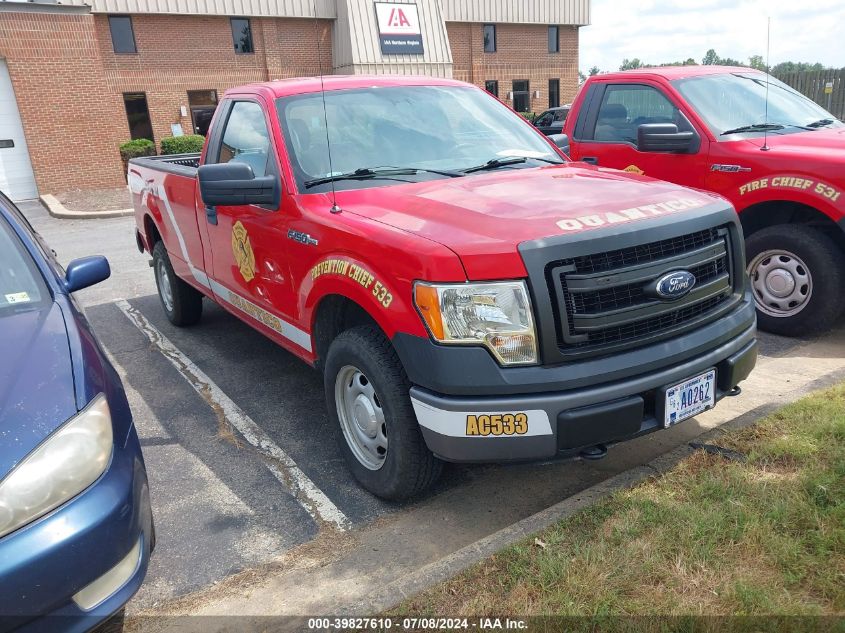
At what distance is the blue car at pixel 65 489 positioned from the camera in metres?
2.07

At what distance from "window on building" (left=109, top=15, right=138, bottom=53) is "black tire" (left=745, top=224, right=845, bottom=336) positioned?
21120 millimetres

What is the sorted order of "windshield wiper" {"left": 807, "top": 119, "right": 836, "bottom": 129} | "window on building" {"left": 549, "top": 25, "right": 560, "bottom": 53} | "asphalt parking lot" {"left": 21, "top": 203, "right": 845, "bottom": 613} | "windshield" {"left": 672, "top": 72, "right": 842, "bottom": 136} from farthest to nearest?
"window on building" {"left": 549, "top": 25, "right": 560, "bottom": 53}
"windshield wiper" {"left": 807, "top": 119, "right": 836, "bottom": 129}
"windshield" {"left": 672, "top": 72, "right": 842, "bottom": 136}
"asphalt parking lot" {"left": 21, "top": 203, "right": 845, "bottom": 613}

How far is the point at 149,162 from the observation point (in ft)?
20.7

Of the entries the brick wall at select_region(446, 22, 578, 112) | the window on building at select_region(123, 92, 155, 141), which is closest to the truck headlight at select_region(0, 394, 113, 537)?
the window on building at select_region(123, 92, 155, 141)

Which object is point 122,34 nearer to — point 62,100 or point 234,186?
point 62,100

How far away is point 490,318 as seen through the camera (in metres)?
2.70

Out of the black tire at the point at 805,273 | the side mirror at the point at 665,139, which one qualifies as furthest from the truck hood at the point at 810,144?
the black tire at the point at 805,273

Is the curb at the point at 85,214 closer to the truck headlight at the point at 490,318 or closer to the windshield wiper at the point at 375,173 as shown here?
the windshield wiper at the point at 375,173

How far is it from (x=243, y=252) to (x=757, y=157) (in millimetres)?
3831

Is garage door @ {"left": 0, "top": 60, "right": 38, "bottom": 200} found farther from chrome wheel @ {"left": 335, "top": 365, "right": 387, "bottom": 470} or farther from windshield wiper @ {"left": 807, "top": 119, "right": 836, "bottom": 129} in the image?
windshield wiper @ {"left": 807, "top": 119, "right": 836, "bottom": 129}

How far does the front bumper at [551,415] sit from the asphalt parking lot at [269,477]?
347 mm

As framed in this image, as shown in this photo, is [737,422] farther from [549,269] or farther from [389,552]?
[389,552]

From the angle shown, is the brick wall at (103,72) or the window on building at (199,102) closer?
the brick wall at (103,72)

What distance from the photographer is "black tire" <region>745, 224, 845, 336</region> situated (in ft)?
16.4
